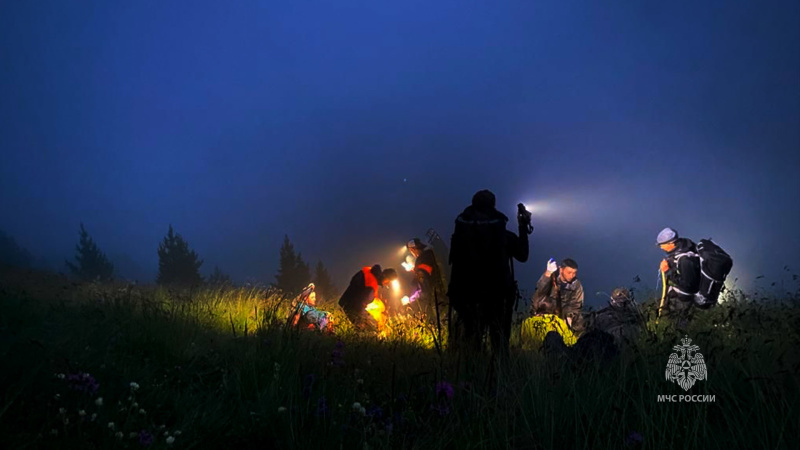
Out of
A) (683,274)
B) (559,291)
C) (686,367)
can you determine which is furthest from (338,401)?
(559,291)

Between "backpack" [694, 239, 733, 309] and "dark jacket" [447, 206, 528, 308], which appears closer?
"dark jacket" [447, 206, 528, 308]

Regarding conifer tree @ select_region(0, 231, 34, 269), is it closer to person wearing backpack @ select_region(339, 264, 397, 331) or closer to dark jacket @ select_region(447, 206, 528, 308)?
person wearing backpack @ select_region(339, 264, 397, 331)

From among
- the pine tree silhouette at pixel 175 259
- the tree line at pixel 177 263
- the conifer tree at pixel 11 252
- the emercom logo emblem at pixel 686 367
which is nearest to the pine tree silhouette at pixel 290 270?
the tree line at pixel 177 263

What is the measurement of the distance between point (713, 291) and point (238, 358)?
839 centimetres

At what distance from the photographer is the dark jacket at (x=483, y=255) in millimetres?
5387

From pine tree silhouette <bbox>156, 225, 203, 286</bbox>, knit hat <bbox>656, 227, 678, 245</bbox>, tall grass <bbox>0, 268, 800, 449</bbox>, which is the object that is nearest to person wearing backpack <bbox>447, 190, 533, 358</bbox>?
tall grass <bbox>0, 268, 800, 449</bbox>

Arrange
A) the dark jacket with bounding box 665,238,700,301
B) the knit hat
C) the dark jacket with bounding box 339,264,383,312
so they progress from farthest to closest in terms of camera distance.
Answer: the dark jacket with bounding box 339,264,383,312, the knit hat, the dark jacket with bounding box 665,238,700,301

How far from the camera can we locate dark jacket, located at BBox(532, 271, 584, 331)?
985 cm

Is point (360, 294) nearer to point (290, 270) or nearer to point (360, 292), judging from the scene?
point (360, 292)

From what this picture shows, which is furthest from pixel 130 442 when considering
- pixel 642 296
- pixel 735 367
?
pixel 642 296

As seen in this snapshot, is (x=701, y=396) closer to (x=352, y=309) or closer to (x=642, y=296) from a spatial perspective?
(x=352, y=309)

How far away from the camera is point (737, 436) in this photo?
2.17 meters

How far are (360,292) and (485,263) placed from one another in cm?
397

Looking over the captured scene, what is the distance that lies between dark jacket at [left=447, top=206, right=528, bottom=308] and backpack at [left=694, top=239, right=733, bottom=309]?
4782 millimetres
